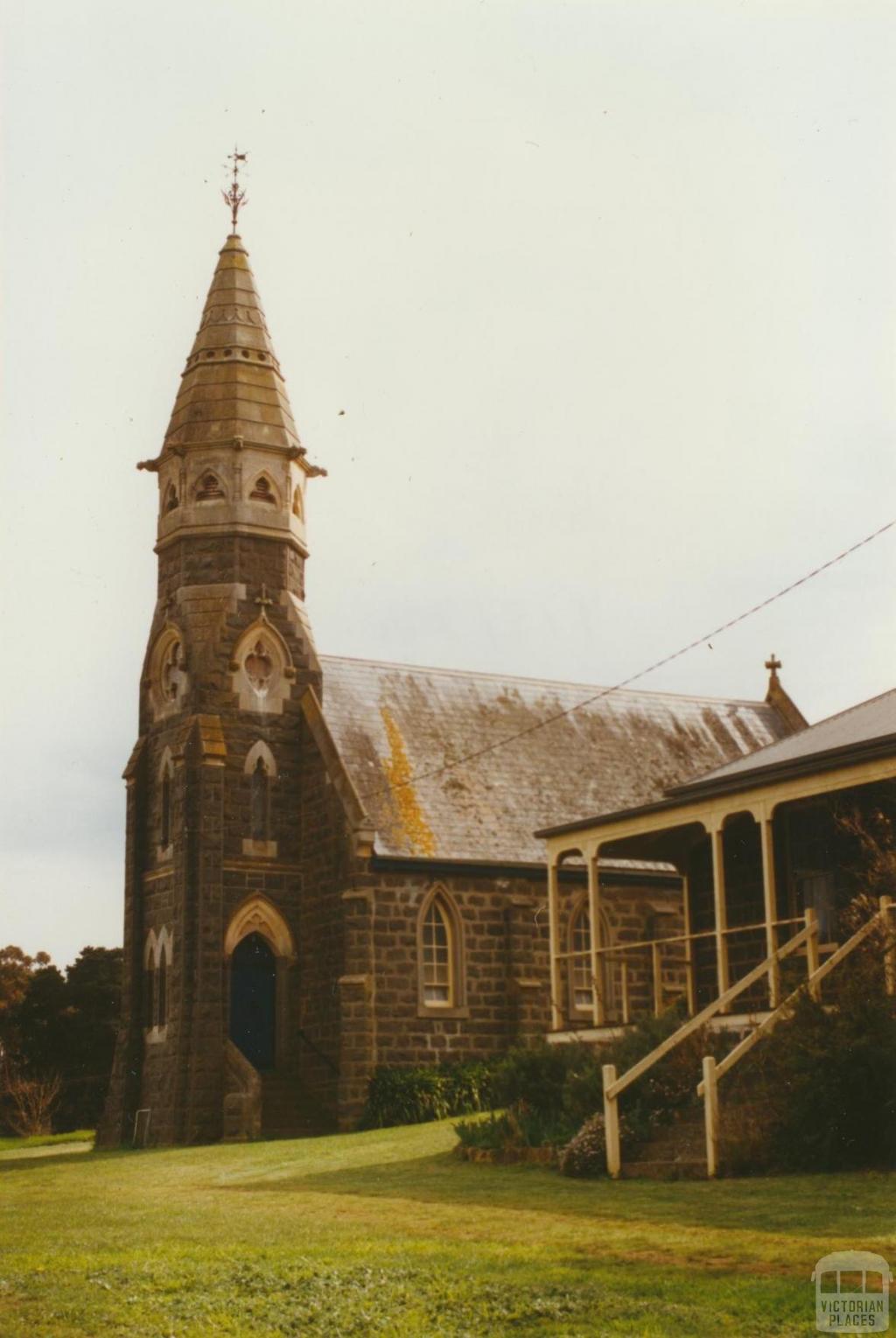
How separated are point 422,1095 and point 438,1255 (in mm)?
19262

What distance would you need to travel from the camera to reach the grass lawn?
10867 millimetres

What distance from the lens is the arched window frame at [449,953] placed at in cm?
3366

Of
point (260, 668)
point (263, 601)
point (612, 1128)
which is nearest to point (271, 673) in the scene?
point (260, 668)

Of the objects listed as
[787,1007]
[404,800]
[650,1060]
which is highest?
[404,800]

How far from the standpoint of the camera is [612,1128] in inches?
747

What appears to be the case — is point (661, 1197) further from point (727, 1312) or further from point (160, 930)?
point (160, 930)

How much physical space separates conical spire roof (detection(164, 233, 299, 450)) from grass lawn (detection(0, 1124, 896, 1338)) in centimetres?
1984

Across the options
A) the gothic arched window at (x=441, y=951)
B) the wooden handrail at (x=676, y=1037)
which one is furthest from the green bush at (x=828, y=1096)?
the gothic arched window at (x=441, y=951)

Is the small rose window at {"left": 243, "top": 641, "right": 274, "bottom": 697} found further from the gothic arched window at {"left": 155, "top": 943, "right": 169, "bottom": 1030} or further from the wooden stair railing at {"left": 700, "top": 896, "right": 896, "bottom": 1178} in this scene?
the wooden stair railing at {"left": 700, "top": 896, "right": 896, "bottom": 1178}

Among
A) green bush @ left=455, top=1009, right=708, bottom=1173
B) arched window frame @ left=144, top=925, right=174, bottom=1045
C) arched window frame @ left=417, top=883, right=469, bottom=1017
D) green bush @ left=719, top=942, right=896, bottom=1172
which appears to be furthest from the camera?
arched window frame @ left=144, top=925, right=174, bottom=1045

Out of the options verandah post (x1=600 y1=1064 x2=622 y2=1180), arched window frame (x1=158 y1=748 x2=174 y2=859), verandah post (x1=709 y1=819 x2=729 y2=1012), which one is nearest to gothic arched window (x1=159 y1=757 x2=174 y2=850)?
arched window frame (x1=158 y1=748 x2=174 y2=859)

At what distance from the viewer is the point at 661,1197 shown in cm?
1661

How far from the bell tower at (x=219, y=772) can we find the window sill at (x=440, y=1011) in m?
2.51

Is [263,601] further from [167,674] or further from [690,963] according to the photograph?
[690,963]
